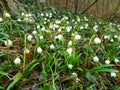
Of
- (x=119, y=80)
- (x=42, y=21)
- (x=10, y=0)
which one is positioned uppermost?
(x=10, y=0)

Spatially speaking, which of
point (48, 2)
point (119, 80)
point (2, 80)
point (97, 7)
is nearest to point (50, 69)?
point (2, 80)

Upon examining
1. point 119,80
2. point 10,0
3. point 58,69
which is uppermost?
point 10,0

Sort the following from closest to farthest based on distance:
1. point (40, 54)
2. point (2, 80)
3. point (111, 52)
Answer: point (2, 80) < point (40, 54) < point (111, 52)

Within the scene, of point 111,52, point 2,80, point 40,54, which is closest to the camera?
point 2,80

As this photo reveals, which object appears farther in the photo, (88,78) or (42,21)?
(42,21)

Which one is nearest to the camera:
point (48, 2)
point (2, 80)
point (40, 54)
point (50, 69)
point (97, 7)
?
point (2, 80)

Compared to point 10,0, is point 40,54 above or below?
below

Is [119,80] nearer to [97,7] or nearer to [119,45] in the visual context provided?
[119,45]

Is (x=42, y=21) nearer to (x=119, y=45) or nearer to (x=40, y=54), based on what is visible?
(x=119, y=45)

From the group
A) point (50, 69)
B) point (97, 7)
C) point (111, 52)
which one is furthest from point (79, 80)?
point (97, 7)
